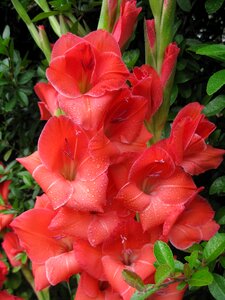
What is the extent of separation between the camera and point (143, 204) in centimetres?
79

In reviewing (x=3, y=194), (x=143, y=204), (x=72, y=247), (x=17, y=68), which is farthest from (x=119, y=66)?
(x=3, y=194)

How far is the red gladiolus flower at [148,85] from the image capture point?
0.83m

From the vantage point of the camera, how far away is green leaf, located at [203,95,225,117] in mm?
894

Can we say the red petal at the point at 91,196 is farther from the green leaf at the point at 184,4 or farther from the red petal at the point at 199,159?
the green leaf at the point at 184,4

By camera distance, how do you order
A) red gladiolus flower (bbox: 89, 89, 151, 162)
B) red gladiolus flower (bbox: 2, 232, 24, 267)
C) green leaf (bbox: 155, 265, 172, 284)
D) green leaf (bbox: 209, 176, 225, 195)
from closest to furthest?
green leaf (bbox: 155, 265, 172, 284) < red gladiolus flower (bbox: 89, 89, 151, 162) < green leaf (bbox: 209, 176, 225, 195) < red gladiolus flower (bbox: 2, 232, 24, 267)

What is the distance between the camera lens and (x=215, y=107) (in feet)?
2.94

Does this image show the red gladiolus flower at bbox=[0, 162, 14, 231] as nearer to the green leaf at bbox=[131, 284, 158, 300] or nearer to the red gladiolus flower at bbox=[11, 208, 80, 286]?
the red gladiolus flower at bbox=[11, 208, 80, 286]

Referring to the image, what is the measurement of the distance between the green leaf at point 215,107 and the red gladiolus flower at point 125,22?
195mm

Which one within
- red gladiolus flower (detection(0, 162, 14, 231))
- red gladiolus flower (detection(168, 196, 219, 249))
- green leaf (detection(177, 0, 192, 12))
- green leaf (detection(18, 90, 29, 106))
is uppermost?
green leaf (detection(177, 0, 192, 12))

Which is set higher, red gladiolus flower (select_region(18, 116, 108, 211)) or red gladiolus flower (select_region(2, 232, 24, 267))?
red gladiolus flower (select_region(18, 116, 108, 211))

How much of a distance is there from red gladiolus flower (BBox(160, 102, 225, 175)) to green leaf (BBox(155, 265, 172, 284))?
18 centimetres

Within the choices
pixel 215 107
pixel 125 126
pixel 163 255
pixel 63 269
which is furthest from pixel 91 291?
pixel 215 107

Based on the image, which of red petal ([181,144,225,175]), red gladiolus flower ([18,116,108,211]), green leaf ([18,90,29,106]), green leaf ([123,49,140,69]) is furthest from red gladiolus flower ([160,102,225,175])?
green leaf ([18,90,29,106])

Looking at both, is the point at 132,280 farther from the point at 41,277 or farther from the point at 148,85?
the point at 148,85
